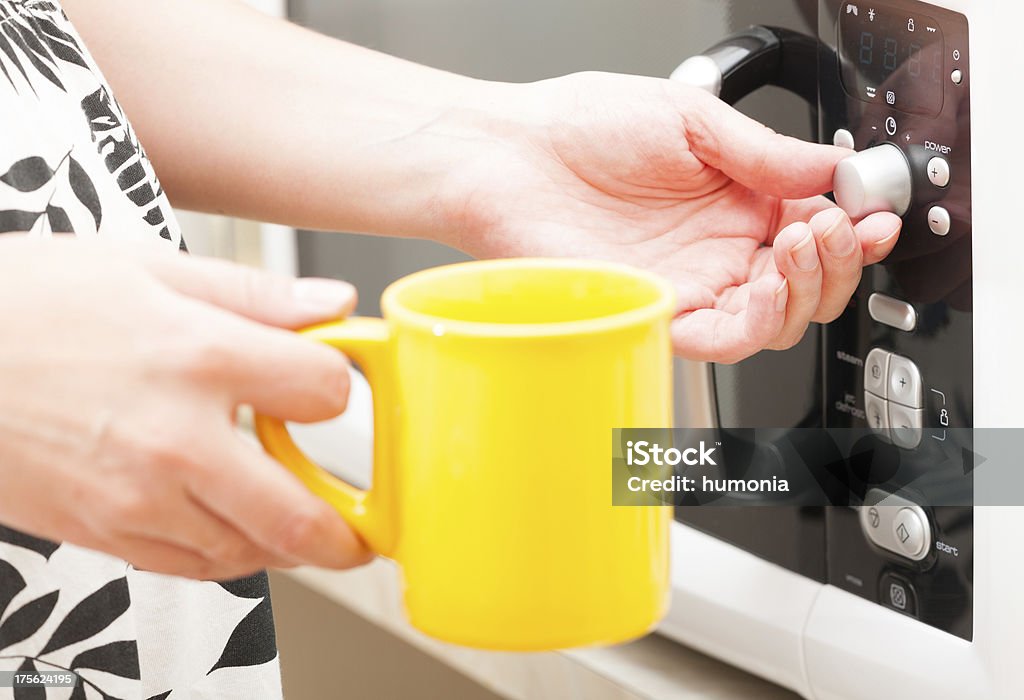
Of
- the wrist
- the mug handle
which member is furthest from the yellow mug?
the wrist

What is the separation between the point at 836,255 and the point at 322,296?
0.21 m

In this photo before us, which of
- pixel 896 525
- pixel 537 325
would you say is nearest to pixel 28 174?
pixel 537 325

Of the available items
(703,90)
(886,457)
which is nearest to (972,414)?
(886,457)

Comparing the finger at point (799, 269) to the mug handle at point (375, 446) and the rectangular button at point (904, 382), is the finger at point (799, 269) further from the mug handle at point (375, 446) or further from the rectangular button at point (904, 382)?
the mug handle at point (375, 446)

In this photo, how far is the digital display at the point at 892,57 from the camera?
420 mm

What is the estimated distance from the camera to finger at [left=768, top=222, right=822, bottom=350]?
1.35 ft

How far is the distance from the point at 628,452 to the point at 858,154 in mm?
216

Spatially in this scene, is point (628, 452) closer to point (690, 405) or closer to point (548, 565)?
point (548, 565)

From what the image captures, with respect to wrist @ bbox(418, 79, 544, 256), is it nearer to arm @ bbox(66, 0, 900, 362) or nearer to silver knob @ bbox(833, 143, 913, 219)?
arm @ bbox(66, 0, 900, 362)

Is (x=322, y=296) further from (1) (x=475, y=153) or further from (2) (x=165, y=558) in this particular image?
(1) (x=475, y=153)

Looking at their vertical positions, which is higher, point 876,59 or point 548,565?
point 876,59

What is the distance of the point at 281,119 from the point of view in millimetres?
585

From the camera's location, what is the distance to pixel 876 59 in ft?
1.45

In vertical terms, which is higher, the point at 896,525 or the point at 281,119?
the point at 281,119
